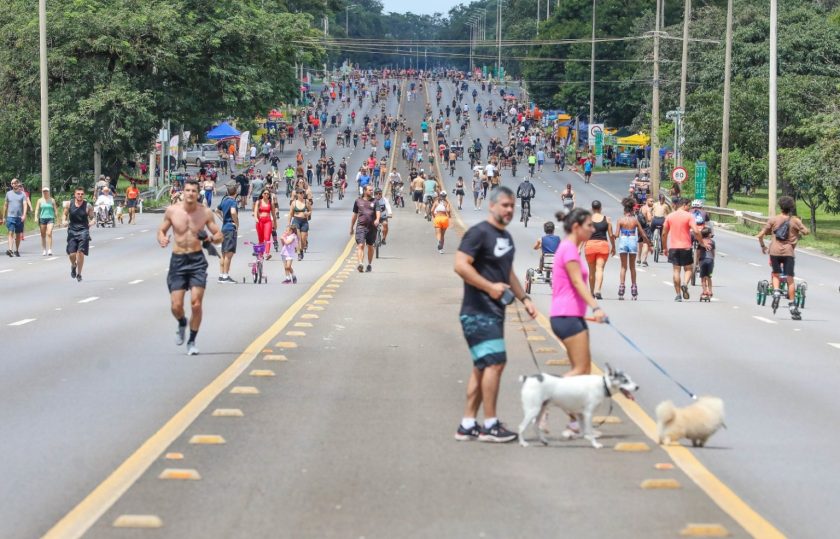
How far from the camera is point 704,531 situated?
25.9 feet

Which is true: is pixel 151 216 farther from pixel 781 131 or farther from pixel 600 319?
pixel 600 319

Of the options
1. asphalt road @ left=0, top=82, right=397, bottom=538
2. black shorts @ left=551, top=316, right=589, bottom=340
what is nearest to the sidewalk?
asphalt road @ left=0, top=82, right=397, bottom=538

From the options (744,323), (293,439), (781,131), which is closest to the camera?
(293,439)

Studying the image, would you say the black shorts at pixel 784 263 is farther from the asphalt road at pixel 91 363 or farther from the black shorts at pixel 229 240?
the black shorts at pixel 229 240

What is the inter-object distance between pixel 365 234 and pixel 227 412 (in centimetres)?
1903

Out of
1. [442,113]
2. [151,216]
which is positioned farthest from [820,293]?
[442,113]

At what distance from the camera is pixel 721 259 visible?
3819 centimetres

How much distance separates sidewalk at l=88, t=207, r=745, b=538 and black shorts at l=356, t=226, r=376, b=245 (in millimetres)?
15215

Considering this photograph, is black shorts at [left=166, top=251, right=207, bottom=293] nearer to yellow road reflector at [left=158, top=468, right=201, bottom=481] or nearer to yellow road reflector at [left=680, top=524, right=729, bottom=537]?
yellow road reflector at [left=158, top=468, right=201, bottom=481]

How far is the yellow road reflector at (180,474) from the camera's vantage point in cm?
917

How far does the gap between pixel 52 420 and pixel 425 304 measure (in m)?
11.8

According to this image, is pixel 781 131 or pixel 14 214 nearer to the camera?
pixel 14 214

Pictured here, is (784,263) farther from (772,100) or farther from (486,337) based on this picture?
(772,100)

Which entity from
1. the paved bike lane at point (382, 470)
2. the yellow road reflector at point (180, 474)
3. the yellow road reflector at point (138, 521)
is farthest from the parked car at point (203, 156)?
the yellow road reflector at point (138, 521)
